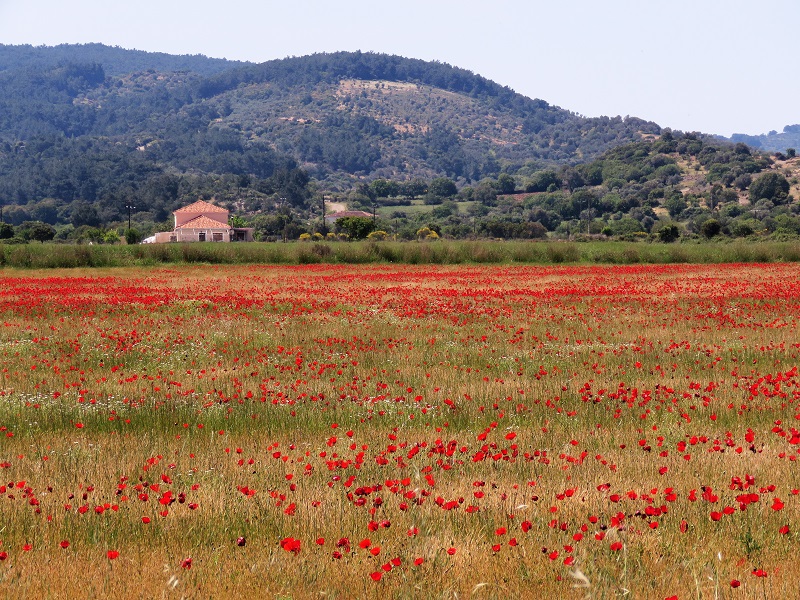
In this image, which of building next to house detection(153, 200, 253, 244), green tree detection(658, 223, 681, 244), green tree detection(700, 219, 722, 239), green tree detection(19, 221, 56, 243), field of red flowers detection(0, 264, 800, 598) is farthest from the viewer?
building next to house detection(153, 200, 253, 244)

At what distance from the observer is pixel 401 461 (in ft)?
25.0

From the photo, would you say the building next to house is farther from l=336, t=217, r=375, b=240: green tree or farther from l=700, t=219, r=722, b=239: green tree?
l=700, t=219, r=722, b=239: green tree

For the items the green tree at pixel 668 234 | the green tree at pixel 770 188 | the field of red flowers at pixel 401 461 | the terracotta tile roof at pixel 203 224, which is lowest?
the green tree at pixel 668 234

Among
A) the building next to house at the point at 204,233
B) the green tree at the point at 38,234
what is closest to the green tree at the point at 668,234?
the building next to house at the point at 204,233

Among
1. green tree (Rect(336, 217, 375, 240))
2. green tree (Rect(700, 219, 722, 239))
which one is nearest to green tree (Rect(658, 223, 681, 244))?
green tree (Rect(700, 219, 722, 239))

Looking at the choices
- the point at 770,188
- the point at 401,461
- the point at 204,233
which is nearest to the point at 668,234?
the point at 204,233

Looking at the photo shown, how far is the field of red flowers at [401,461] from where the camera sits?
18.0 ft

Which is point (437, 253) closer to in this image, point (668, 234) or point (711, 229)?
point (668, 234)

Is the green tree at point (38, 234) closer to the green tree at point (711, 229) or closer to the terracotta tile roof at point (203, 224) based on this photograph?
the terracotta tile roof at point (203, 224)

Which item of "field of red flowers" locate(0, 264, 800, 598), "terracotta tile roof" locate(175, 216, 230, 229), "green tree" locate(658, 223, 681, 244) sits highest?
"terracotta tile roof" locate(175, 216, 230, 229)

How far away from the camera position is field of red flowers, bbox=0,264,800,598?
18.0 ft

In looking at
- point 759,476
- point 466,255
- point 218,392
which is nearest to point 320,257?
point 466,255

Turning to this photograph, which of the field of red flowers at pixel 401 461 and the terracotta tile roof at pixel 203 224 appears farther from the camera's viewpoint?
the terracotta tile roof at pixel 203 224

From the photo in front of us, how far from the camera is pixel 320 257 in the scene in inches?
2336
